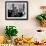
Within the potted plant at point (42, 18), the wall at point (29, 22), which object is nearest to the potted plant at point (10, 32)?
the wall at point (29, 22)

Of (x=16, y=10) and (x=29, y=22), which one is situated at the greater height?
(x=16, y=10)

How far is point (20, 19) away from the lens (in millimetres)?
3402

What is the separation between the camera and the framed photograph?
339cm

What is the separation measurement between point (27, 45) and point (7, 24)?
64 centimetres

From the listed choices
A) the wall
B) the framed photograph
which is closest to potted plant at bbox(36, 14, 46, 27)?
the wall

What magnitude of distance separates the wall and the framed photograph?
0.06 metres

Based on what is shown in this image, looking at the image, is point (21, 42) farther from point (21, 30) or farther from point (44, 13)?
point (44, 13)

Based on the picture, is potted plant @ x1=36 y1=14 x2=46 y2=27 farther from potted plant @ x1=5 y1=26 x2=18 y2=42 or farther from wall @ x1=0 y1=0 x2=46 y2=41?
potted plant @ x1=5 y1=26 x2=18 y2=42

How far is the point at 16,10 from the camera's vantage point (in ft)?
11.1

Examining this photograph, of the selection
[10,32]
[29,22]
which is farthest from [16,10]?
[10,32]

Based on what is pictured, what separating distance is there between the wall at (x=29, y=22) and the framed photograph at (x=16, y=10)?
6 centimetres

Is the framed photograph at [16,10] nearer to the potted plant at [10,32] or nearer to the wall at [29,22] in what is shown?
the wall at [29,22]

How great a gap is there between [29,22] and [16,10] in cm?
35

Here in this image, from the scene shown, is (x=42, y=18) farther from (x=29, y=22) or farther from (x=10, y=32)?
(x=10, y=32)
